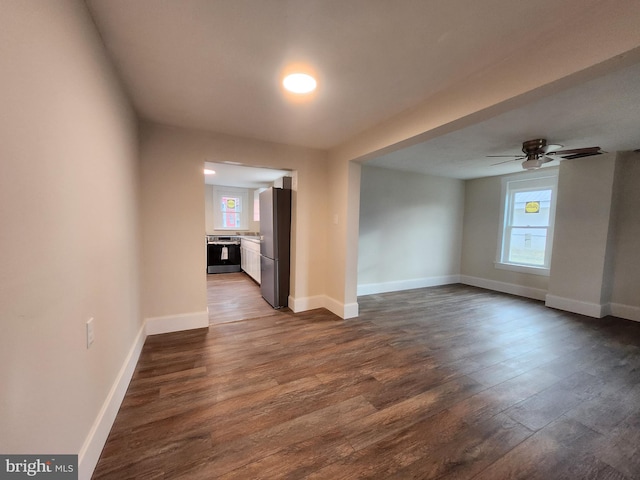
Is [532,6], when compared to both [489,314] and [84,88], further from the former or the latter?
Answer: [489,314]

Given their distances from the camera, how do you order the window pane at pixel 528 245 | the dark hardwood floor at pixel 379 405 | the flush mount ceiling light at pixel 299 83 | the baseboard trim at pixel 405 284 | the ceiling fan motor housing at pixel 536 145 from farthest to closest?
the baseboard trim at pixel 405 284 < the window pane at pixel 528 245 < the ceiling fan motor housing at pixel 536 145 < the flush mount ceiling light at pixel 299 83 < the dark hardwood floor at pixel 379 405

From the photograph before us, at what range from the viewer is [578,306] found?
375 cm

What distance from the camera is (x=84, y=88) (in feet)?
4.08

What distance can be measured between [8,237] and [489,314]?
181 inches

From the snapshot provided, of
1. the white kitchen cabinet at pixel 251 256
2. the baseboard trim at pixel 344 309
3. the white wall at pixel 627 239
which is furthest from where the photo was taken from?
the white kitchen cabinet at pixel 251 256

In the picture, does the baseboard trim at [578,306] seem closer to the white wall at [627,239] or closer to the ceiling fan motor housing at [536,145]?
the white wall at [627,239]

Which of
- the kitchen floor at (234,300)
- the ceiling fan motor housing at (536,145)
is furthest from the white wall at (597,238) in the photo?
the kitchen floor at (234,300)

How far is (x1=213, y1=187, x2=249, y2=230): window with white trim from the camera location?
6887 millimetres

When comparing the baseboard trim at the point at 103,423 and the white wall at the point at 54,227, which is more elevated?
the white wall at the point at 54,227

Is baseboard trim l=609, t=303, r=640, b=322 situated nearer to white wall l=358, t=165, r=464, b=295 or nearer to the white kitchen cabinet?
white wall l=358, t=165, r=464, b=295

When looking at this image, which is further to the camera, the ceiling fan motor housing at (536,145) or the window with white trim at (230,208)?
the window with white trim at (230,208)

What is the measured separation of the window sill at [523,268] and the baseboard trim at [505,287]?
28 centimetres

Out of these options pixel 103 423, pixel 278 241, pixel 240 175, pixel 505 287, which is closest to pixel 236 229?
pixel 240 175

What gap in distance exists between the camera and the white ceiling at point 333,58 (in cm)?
128
